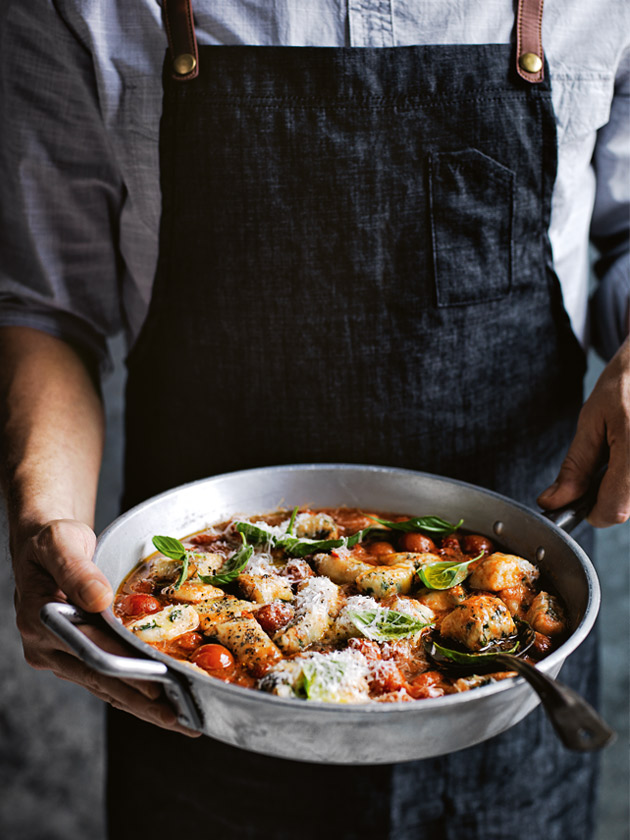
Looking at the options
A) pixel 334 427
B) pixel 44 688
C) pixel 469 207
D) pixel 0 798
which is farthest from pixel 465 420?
pixel 0 798

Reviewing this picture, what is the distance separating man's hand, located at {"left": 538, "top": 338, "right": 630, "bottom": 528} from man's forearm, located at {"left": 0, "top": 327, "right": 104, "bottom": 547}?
917mm

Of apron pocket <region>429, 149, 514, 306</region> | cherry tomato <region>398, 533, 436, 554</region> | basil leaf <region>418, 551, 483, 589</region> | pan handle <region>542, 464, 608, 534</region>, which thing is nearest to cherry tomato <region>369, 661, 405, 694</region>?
basil leaf <region>418, 551, 483, 589</region>

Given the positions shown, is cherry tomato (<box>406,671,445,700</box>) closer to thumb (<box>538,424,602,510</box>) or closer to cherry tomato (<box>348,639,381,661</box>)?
cherry tomato (<box>348,639,381,661</box>)

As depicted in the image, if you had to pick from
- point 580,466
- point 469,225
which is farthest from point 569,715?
point 469,225

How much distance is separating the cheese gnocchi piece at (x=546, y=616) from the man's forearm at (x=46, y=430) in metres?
0.82

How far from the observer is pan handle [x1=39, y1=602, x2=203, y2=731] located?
2.94 ft

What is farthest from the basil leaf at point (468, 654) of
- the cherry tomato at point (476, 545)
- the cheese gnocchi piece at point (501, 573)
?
the cherry tomato at point (476, 545)

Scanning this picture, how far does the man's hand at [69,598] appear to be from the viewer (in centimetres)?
102

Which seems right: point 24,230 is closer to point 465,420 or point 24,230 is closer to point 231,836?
point 465,420

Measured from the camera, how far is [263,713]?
2.95 feet

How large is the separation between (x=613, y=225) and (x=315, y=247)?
0.84 m

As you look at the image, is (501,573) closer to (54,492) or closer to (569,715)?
(569,715)

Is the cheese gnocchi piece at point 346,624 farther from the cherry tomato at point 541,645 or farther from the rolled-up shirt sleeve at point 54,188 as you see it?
the rolled-up shirt sleeve at point 54,188

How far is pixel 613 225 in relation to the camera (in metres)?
1.90
